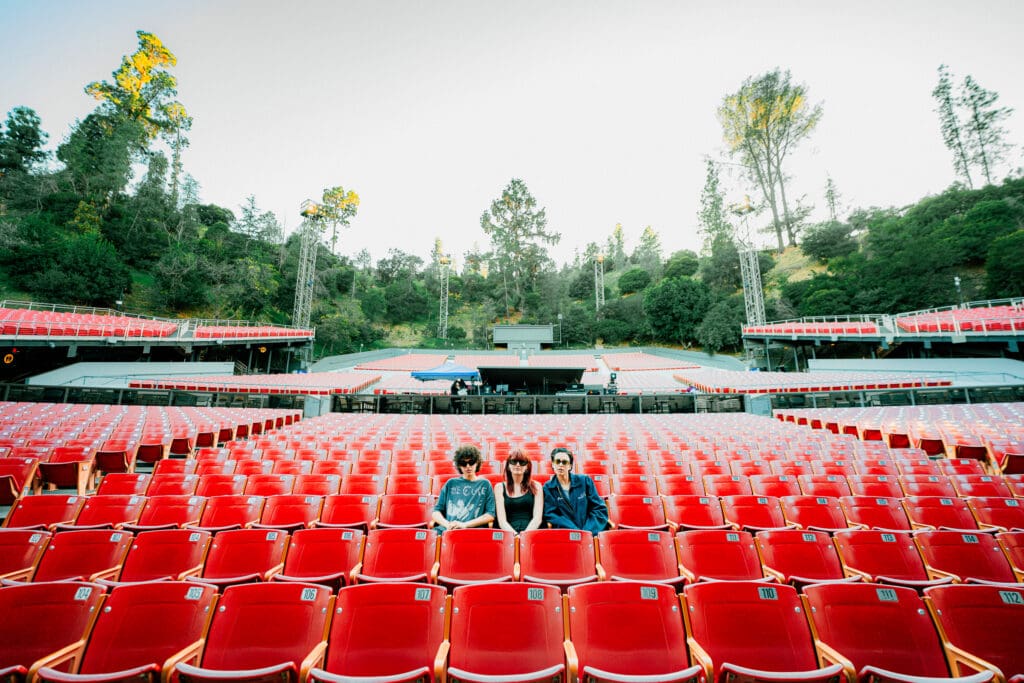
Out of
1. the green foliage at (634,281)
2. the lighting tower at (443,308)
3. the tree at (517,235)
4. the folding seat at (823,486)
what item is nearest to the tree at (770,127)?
the green foliage at (634,281)

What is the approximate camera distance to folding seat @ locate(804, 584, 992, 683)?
2.31 m

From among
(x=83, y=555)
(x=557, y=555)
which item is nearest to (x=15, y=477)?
(x=83, y=555)

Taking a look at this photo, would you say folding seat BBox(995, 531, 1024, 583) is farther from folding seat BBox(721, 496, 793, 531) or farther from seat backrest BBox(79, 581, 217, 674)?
seat backrest BBox(79, 581, 217, 674)

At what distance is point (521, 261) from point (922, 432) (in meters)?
45.4

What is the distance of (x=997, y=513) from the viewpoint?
4395 mm

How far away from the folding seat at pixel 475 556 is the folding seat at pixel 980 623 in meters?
2.55

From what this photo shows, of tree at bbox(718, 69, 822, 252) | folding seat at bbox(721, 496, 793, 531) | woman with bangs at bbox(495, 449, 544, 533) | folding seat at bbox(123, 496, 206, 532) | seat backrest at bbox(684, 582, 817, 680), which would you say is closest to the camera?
seat backrest at bbox(684, 582, 817, 680)

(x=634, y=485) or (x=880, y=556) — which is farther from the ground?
(x=634, y=485)

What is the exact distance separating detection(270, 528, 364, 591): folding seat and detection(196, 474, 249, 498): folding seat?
2.45 meters

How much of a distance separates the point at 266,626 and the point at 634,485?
424 cm

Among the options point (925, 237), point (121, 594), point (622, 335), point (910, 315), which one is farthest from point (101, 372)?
point (925, 237)

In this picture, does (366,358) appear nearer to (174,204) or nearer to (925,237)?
(174,204)

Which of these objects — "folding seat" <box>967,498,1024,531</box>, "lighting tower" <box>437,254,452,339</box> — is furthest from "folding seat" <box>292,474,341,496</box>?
"lighting tower" <box>437,254,452,339</box>

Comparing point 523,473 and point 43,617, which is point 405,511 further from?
point 43,617
